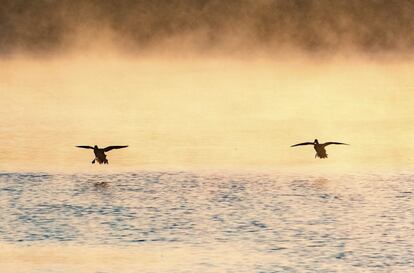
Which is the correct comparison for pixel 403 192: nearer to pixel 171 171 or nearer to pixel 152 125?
pixel 171 171

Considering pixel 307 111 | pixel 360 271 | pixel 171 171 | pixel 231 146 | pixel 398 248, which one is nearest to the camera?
pixel 360 271

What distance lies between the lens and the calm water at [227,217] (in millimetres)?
36438

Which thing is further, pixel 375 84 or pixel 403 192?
pixel 375 84

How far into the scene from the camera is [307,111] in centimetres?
9125

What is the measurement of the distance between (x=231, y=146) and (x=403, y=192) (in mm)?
17783

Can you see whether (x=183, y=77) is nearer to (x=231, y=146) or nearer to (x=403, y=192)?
(x=231, y=146)

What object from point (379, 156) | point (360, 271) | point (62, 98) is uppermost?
point (62, 98)

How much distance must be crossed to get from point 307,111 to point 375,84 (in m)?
36.6

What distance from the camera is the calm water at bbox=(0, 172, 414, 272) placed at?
120ft

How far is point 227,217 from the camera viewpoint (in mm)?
42500

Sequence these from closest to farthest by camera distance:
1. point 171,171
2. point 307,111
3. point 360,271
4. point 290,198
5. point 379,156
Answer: point 360,271 < point 290,198 < point 171,171 < point 379,156 < point 307,111

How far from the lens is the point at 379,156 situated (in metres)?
59.3

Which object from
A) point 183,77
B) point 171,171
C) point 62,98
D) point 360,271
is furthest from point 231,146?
point 183,77

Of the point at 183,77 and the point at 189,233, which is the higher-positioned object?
the point at 183,77
